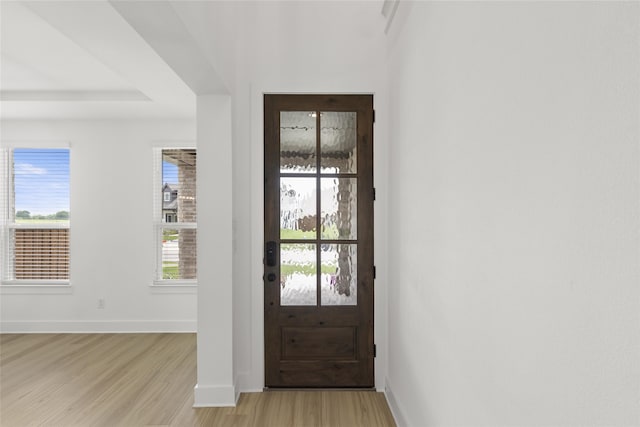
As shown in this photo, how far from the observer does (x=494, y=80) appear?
1.19 metres

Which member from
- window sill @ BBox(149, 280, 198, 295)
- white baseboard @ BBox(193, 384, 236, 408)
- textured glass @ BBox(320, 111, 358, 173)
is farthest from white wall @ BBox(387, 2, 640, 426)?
window sill @ BBox(149, 280, 198, 295)

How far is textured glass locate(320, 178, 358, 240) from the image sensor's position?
304 centimetres

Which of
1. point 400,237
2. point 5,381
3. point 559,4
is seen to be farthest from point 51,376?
point 559,4

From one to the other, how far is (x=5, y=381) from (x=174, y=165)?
8.65 feet

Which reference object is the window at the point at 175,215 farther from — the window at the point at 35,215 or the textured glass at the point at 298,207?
the textured glass at the point at 298,207

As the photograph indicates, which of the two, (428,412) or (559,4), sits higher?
(559,4)

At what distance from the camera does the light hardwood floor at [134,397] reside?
2596mm

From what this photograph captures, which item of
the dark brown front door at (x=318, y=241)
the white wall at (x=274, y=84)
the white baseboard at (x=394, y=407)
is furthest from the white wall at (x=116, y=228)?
the white baseboard at (x=394, y=407)

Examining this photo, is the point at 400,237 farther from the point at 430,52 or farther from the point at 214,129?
the point at 214,129

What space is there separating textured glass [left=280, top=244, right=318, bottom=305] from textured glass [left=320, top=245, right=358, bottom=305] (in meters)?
0.08

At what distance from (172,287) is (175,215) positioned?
34.3 inches

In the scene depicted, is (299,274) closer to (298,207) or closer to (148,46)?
(298,207)

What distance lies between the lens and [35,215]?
481cm

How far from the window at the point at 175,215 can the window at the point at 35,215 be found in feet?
3.79
